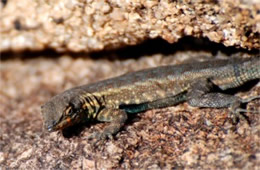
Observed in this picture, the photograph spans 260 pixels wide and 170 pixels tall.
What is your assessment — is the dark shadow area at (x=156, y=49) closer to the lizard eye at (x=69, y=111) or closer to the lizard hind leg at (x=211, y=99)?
the lizard hind leg at (x=211, y=99)

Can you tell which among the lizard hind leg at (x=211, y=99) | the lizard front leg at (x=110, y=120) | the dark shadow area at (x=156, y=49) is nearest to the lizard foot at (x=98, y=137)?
the lizard front leg at (x=110, y=120)

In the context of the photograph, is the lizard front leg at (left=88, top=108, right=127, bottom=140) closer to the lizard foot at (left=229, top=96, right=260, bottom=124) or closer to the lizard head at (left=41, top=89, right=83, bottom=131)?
the lizard head at (left=41, top=89, right=83, bottom=131)

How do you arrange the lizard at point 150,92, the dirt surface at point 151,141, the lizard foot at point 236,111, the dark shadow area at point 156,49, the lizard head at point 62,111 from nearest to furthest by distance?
the dirt surface at point 151,141
the lizard foot at point 236,111
the lizard head at point 62,111
the lizard at point 150,92
the dark shadow area at point 156,49

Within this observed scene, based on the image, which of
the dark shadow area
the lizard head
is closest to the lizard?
the lizard head

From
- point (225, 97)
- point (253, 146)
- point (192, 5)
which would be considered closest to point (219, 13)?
point (192, 5)

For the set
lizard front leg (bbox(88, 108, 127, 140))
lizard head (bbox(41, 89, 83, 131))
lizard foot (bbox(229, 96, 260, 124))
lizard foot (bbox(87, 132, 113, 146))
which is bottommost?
lizard foot (bbox(87, 132, 113, 146))

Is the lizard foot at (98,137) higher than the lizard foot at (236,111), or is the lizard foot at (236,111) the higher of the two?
the lizard foot at (236,111)
